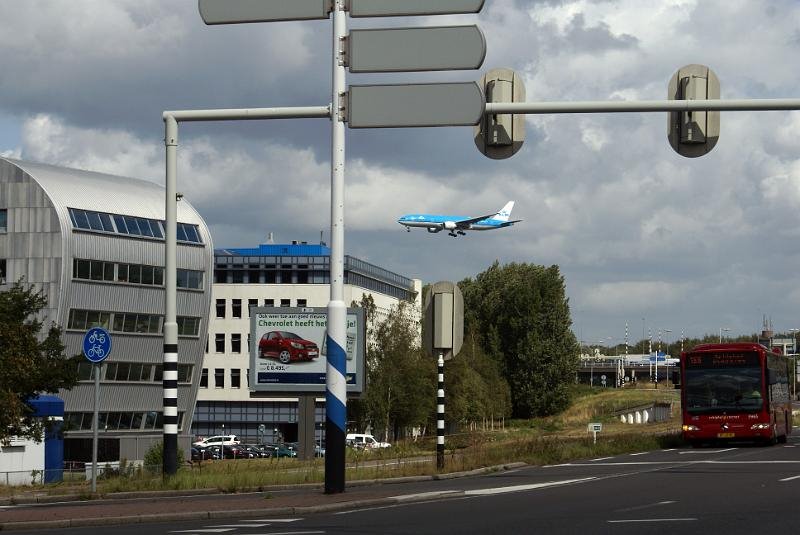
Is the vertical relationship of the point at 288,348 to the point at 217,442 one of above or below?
above

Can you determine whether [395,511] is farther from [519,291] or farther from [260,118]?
[519,291]

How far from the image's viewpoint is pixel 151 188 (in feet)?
303

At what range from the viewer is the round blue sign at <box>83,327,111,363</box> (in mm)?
24758

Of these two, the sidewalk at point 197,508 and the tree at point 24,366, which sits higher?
the tree at point 24,366

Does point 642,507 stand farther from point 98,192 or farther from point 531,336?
point 531,336

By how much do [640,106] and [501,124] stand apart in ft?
6.89

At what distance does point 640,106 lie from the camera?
20.4 metres

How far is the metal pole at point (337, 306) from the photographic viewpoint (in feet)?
68.2

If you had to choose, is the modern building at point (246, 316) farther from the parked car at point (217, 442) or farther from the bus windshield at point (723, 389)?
the bus windshield at point (723, 389)

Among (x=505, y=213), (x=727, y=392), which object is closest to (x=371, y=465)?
(x=727, y=392)

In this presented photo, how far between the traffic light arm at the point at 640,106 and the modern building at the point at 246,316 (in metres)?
93.7

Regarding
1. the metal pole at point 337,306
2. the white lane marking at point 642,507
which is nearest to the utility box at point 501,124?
the metal pole at point 337,306

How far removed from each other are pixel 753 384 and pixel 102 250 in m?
51.2

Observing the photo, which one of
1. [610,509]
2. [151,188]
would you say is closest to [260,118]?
[610,509]
